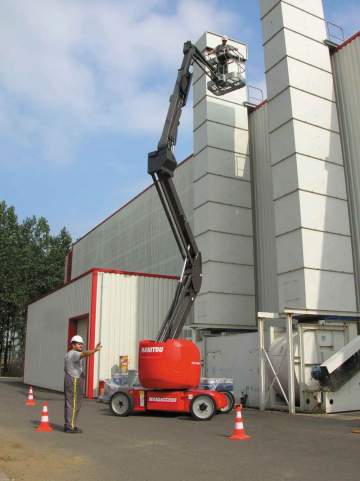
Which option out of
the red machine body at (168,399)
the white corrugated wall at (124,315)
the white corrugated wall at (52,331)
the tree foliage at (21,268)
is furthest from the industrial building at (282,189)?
the tree foliage at (21,268)

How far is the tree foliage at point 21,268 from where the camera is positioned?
50.7 metres

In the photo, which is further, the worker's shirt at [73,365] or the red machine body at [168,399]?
the red machine body at [168,399]

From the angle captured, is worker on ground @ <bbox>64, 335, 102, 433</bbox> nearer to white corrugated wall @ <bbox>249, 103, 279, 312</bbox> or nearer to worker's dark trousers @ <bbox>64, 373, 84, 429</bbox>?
worker's dark trousers @ <bbox>64, 373, 84, 429</bbox>

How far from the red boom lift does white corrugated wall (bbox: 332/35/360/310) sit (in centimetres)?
727

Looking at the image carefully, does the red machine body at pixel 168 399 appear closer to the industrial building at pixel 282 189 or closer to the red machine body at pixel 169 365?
the red machine body at pixel 169 365

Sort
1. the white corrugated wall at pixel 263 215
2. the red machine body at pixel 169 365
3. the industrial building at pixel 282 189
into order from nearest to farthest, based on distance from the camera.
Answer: the red machine body at pixel 169 365 → the industrial building at pixel 282 189 → the white corrugated wall at pixel 263 215

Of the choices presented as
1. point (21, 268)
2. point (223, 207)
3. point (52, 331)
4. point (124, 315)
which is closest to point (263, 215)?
point (223, 207)

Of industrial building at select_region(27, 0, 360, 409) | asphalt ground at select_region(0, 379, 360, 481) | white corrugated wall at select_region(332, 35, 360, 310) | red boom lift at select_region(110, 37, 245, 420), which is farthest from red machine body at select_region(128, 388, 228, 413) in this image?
white corrugated wall at select_region(332, 35, 360, 310)

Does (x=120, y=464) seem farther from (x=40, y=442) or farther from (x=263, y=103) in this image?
(x=263, y=103)

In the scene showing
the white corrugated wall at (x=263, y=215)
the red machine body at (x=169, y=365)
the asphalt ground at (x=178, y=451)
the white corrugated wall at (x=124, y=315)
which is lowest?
the asphalt ground at (x=178, y=451)

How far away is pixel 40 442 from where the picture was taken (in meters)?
8.66

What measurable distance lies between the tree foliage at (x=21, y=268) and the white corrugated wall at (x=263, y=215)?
35.1m

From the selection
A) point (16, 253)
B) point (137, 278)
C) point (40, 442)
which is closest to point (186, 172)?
point (137, 278)

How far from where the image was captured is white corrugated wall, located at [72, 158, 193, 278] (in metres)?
29.4
